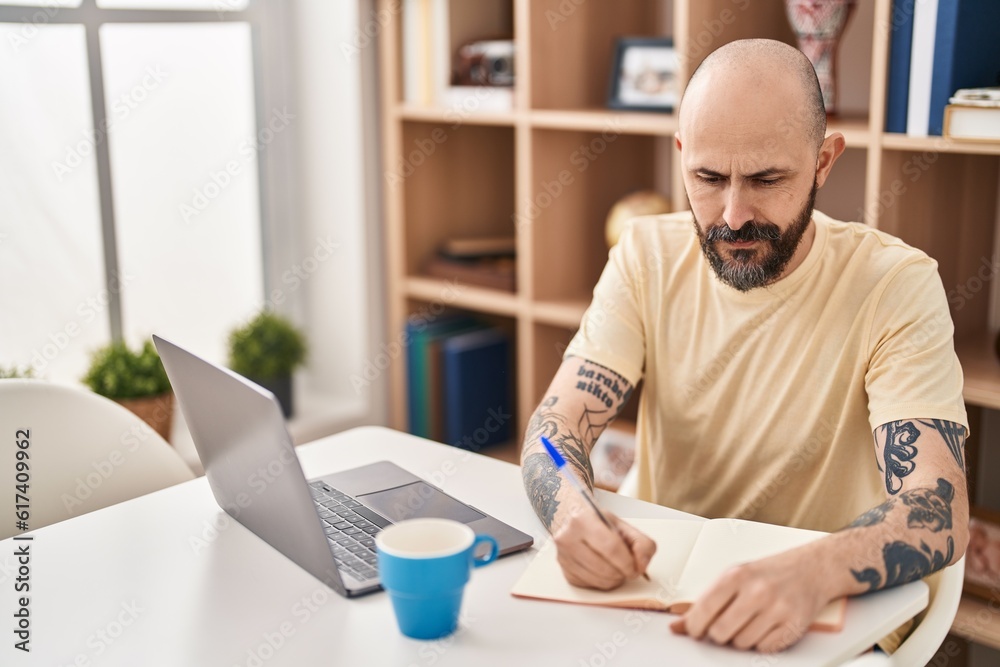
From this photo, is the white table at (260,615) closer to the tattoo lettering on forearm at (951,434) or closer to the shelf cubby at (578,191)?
the tattoo lettering on forearm at (951,434)

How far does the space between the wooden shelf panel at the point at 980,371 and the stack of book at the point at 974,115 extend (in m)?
0.42

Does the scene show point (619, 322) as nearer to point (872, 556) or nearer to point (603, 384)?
point (603, 384)

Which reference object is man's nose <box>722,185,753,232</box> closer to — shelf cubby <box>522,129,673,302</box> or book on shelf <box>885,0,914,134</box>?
book on shelf <box>885,0,914,134</box>

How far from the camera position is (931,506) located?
49.4 inches

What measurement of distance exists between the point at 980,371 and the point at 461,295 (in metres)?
1.26

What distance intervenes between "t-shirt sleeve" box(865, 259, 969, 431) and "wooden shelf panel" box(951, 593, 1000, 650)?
0.64 metres

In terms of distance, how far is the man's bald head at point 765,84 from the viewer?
1.46m

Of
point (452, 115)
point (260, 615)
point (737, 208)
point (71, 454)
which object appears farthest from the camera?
point (452, 115)

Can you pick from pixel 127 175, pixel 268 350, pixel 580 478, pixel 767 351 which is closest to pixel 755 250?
pixel 767 351

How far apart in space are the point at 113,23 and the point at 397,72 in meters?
0.68

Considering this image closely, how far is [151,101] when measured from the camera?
8.52 feet

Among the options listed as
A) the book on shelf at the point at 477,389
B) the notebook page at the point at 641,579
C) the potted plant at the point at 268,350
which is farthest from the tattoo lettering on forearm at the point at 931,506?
the potted plant at the point at 268,350

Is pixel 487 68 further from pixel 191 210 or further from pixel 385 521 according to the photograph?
pixel 385 521
